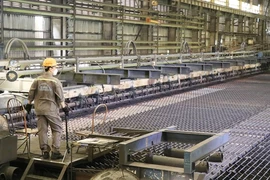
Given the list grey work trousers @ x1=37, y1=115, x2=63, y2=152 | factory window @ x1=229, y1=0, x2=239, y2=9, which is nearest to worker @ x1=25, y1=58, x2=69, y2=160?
grey work trousers @ x1=37, y1=115, x2=63, y2=152

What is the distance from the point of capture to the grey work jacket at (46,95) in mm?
5105

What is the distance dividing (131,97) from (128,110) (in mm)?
1541

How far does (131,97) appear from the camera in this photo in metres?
12.0

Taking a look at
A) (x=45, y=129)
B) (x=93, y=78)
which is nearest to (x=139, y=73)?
(x=93, y=78)

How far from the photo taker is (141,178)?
13.7ft

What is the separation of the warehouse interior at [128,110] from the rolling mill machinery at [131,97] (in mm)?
16

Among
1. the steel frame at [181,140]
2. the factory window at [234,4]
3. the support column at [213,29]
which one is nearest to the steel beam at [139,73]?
the steel frame at [181,140]

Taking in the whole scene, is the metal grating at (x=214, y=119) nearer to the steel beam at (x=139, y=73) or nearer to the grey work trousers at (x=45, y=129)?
the grey work trousers at (x=45, y=129)

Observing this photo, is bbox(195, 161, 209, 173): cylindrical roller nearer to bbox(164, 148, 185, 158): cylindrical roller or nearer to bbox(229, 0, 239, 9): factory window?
bbox(164, 148, 185, 158): cylindrical roller

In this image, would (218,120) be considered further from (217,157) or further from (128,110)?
(217,157)

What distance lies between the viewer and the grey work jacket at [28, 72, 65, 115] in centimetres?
511

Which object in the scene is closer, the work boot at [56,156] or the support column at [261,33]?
the work boot at [56,156]

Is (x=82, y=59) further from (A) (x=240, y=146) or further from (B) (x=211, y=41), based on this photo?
(B) (x=211, y=41)

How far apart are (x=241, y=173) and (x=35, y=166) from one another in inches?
110
